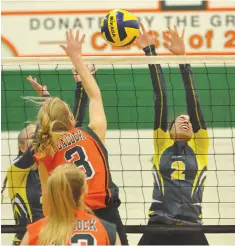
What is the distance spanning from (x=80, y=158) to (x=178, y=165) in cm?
127

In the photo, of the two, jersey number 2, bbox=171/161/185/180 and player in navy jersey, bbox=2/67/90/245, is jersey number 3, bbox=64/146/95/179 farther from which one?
jersey number 2, bbox=171/161/185/180

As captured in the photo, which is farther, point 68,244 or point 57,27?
point 57,27

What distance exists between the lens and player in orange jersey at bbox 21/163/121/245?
2.98m

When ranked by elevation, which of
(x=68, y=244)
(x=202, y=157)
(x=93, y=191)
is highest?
(x=202, y=157)

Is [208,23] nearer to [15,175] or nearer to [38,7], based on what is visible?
[38,7]

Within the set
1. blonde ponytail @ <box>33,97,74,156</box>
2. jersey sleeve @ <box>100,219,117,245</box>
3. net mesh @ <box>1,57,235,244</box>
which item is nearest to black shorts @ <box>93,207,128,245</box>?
blonde ponytail @ <box>33,97,74,156</box>

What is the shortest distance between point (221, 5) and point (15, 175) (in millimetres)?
6750

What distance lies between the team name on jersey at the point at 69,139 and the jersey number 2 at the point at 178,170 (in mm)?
1236

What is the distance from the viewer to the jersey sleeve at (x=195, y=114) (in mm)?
4711

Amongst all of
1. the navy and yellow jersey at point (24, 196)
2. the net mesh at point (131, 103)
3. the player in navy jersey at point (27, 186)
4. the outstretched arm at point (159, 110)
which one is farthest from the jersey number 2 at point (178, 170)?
the net mesh at point (131, 103)

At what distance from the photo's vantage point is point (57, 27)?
1073cm

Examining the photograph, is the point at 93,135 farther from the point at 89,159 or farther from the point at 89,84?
the point at 89,84

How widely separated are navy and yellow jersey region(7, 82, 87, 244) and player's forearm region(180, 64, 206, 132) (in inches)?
29.5

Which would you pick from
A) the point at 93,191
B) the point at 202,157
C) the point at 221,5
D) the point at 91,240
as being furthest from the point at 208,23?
the point at 91,240
